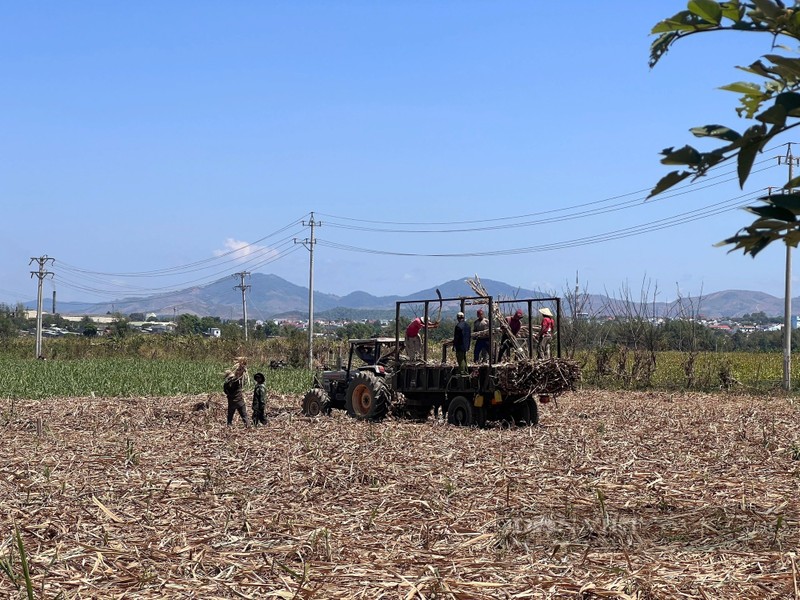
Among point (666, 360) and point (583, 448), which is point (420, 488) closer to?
point (583, 448)

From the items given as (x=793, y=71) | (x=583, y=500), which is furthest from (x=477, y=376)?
(x=793, y=71)

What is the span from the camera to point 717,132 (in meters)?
3.82

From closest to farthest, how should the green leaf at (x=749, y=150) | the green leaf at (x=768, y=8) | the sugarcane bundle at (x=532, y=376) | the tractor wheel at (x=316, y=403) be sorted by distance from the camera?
the green leaf at (x=749, y=150) < the green leaf at (x=768, y=8) < the sugarcane bundle at (x=532, y=376) < the tractor wheel at (x=316, y=403)

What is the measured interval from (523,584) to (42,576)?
3217mm

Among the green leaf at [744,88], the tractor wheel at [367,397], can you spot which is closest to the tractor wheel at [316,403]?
the tractor wheel at [367,397]

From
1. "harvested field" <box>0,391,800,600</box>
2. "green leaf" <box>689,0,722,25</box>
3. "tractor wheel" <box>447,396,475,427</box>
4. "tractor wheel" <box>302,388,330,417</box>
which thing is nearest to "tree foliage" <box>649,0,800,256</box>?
"green leaf" <box>689,0,722,25</box>

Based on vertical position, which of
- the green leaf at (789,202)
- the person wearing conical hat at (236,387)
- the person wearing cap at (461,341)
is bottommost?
the person wearing conical hat at (236,387)

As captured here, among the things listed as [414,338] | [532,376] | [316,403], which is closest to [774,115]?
[532,376]

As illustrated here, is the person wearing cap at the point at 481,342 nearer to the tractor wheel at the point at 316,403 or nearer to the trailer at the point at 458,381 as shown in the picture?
the trailer at the point at 458,381

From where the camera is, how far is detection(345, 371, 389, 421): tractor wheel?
1852 cm

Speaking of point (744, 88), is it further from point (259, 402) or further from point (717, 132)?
point (259, 402)

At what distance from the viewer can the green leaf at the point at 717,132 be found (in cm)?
376

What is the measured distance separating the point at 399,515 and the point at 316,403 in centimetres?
1216

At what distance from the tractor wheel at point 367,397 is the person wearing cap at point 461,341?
5.90 ft
